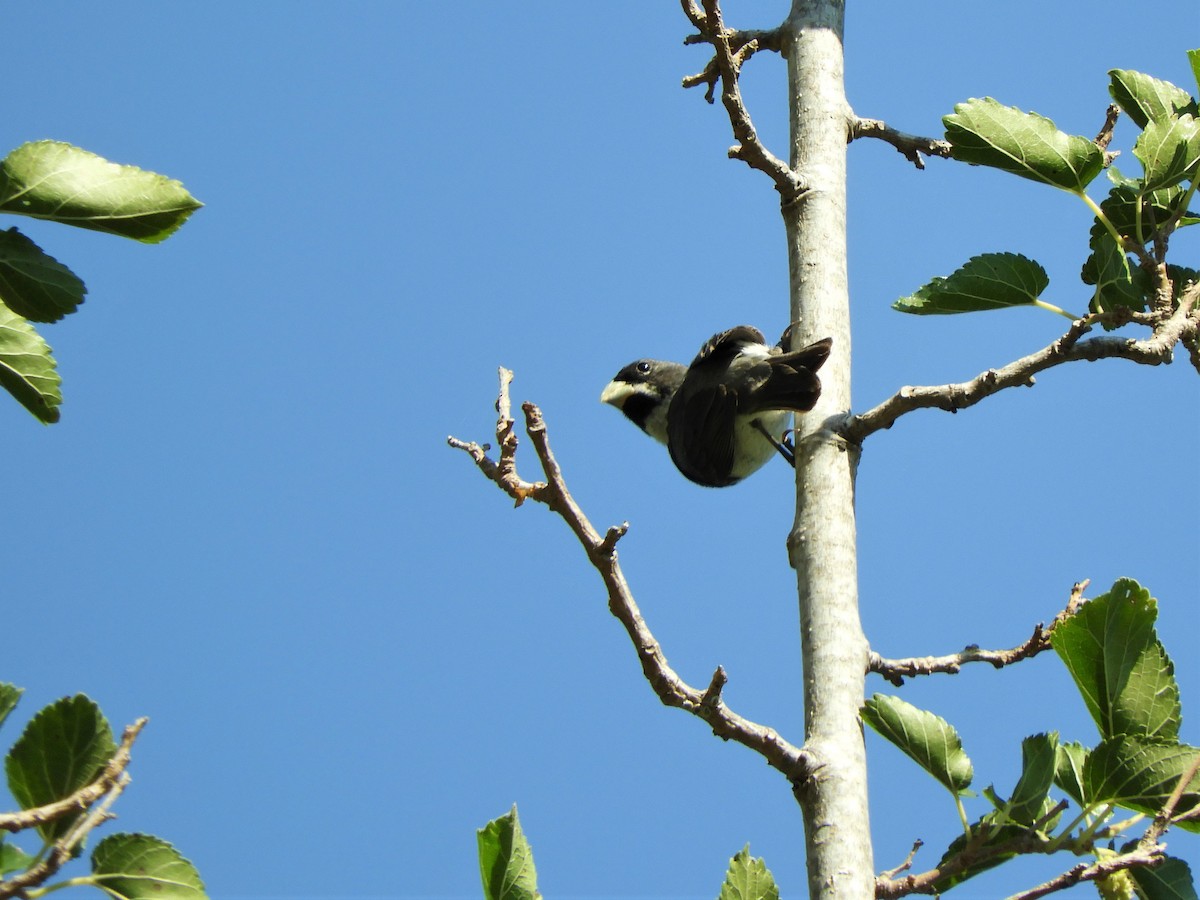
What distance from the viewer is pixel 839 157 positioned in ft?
13.2

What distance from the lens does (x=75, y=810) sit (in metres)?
1.95

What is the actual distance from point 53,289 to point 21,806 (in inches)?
41.5

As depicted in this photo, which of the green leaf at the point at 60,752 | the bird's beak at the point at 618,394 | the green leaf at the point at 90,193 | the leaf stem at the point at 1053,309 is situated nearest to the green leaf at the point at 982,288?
the leaf stem at the point at 1053,309

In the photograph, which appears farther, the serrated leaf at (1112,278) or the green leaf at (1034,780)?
the serrated leaf at (1112,278)

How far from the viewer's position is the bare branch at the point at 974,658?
3389mm

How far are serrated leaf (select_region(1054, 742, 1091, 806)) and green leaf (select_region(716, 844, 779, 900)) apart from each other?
73cm

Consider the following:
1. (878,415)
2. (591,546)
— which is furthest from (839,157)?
(591,546)

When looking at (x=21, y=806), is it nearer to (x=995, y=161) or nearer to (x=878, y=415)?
(x=878, y=415)

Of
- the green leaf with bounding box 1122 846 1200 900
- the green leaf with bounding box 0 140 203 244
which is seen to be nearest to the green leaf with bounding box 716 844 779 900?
the green leaf with bounding box 1122 846 1200 900

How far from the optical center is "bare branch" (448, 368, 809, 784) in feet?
8.89

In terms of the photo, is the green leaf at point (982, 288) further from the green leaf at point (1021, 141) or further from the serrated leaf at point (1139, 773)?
the serrated leaf at point (1139, 773)

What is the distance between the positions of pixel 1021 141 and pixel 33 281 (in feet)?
8.50

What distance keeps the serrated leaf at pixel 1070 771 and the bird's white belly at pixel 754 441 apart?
3.68 metres

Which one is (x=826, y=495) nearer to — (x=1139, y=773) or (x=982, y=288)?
(x=982, y=288)
